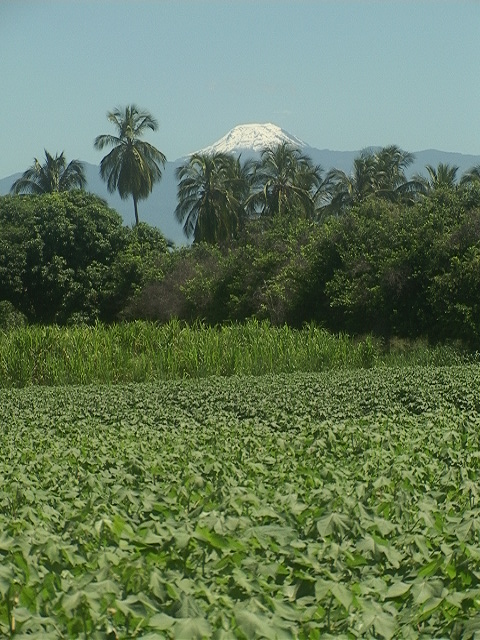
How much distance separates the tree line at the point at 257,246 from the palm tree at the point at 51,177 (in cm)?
7

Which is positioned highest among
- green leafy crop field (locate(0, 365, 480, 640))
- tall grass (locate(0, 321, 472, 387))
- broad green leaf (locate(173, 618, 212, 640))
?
broad green leaf (locate(173, 618, 212, 640))

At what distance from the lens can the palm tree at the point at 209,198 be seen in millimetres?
37812

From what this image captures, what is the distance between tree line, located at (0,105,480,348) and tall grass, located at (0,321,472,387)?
326cm

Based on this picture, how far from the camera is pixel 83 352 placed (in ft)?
54.6

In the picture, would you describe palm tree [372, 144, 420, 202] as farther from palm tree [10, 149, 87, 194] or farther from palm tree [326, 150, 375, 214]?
palm tree [10, 149, 87, 194]

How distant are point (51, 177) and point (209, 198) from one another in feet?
37.1

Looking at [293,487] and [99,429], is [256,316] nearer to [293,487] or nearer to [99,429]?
[99,429]

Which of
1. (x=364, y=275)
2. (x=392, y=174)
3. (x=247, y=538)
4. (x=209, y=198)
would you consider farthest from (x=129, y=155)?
(x=247, y=538)

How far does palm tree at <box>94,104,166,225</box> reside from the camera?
40.3 meters

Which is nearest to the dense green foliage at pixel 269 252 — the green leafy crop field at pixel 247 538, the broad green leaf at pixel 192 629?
the green leafy crop field at pixel 247 538

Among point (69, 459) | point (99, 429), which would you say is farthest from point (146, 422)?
point (69, 459)

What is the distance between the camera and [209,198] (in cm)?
3806

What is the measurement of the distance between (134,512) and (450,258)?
17.1 m

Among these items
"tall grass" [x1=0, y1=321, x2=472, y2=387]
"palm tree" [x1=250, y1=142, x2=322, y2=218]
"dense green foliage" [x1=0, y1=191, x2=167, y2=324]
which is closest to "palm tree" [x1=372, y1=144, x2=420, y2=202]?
"palm tree" [x1=250, y1=142, x2=322, y2=218]
